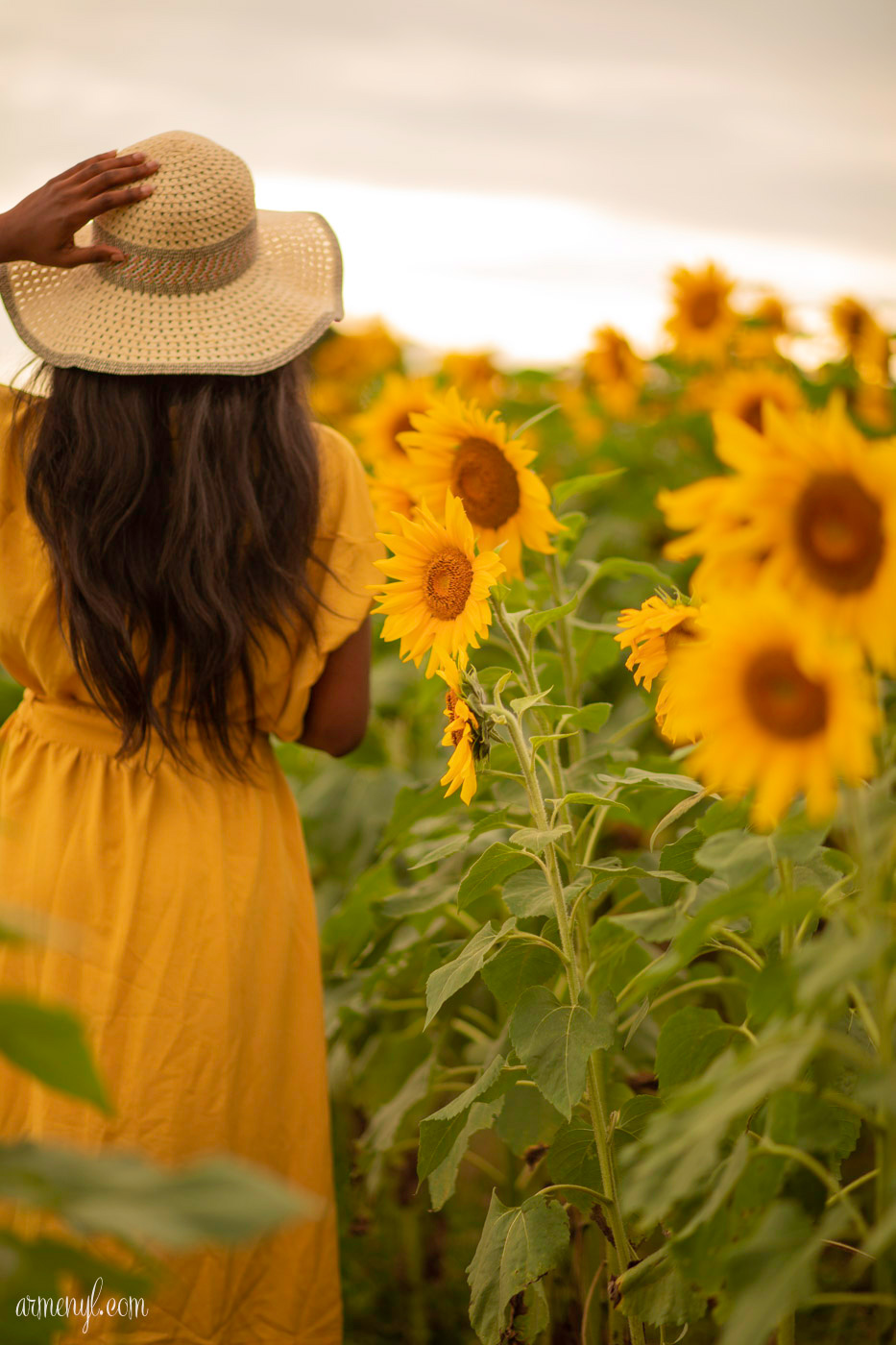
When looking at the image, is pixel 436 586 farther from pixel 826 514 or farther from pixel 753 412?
pixel 753 412

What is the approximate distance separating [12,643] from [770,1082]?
108cm

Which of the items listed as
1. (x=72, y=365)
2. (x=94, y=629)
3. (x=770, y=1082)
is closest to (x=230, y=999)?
(x=94, y=629)

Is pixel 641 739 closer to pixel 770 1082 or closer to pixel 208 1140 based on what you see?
pixel 208 1140

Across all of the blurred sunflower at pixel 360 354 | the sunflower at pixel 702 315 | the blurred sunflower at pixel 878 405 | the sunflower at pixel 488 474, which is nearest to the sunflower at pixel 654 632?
the sunflower at pixel 488 474

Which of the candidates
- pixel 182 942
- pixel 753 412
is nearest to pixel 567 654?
pixel 182 942

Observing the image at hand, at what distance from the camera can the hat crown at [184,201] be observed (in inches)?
53.9

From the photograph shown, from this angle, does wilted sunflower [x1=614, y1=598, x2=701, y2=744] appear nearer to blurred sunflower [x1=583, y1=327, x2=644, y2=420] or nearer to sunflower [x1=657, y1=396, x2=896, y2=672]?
sunflower [x1=657, y1=396, x2=896, y2=672]

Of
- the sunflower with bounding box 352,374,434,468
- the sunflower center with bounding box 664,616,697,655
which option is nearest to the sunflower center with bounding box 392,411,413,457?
the sunflower with bounding box 352,374,434,468

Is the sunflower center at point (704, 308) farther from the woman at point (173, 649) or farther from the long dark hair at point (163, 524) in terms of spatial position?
the long dark hair at point (163, 524)

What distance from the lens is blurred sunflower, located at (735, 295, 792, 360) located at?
11.1ft

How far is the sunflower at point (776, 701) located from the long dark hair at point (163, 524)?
802mm

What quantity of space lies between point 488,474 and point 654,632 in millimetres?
375

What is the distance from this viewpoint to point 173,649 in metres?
1.44

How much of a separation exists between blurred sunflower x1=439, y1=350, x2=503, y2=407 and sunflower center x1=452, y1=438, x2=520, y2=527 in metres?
2.22
